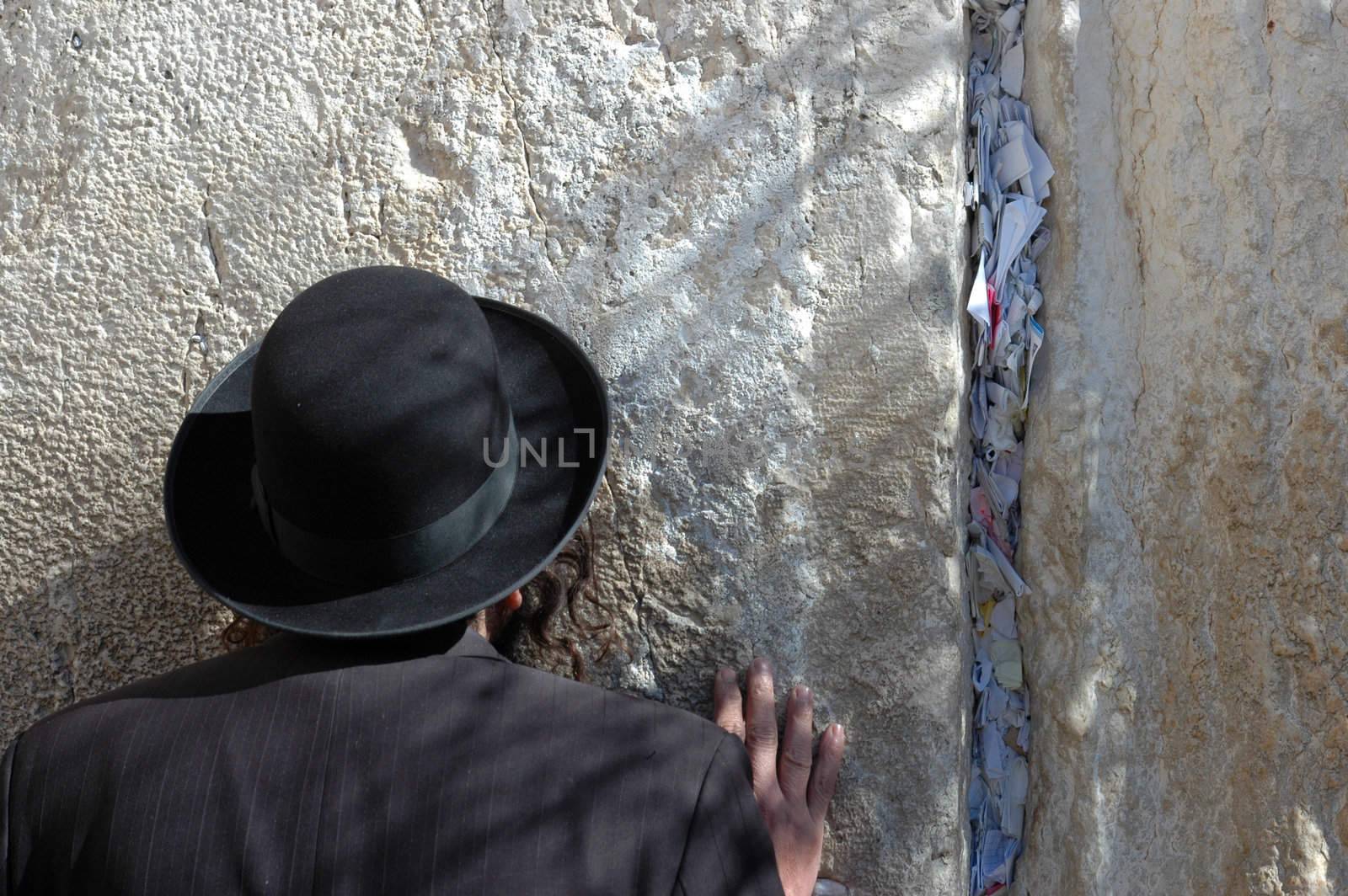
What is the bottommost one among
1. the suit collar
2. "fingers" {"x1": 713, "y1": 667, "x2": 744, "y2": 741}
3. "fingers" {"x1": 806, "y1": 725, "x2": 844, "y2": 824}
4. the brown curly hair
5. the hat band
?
"fingers" {"x1": 806, "y1": 725, "x2": 844, "y2": 824}

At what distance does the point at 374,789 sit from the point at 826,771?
2.69 ft

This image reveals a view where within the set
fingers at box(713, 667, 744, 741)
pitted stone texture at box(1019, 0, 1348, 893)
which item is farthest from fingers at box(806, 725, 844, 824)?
pitted stone texture at box(1019, 0, 1348, 893)

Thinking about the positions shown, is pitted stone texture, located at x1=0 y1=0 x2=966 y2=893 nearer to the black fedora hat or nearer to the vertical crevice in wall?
the vertical crevice in wall

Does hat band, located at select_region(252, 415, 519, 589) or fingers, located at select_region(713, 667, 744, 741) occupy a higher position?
hat band, located at select_region(252, 415, 519, 589)

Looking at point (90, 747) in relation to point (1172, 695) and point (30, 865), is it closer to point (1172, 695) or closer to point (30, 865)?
point (30, 865)

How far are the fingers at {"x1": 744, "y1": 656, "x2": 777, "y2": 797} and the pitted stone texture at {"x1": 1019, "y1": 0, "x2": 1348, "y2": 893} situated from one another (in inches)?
24.6

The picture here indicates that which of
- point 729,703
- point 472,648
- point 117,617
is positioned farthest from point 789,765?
point 117,617

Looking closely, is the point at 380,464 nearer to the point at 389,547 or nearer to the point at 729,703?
the point at 389,547

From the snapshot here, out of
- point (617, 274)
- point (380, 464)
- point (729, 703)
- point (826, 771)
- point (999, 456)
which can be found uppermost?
point (617, 274)

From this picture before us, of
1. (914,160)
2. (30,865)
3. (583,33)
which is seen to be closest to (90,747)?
(30,865)

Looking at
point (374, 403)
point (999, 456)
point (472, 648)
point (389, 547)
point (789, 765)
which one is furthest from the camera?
point (999, 456)

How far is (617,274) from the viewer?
6.98 feet

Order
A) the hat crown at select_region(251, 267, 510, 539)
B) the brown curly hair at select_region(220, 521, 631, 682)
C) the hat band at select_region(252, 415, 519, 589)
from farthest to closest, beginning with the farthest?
the brown curly hair at select_region(220, 521, 631, 682) → the hat band at select_region(252, 415, 519, 589) → the hat crown at select_region(251, 267, 510, 539)

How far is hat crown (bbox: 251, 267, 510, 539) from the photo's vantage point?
1.45 meters
